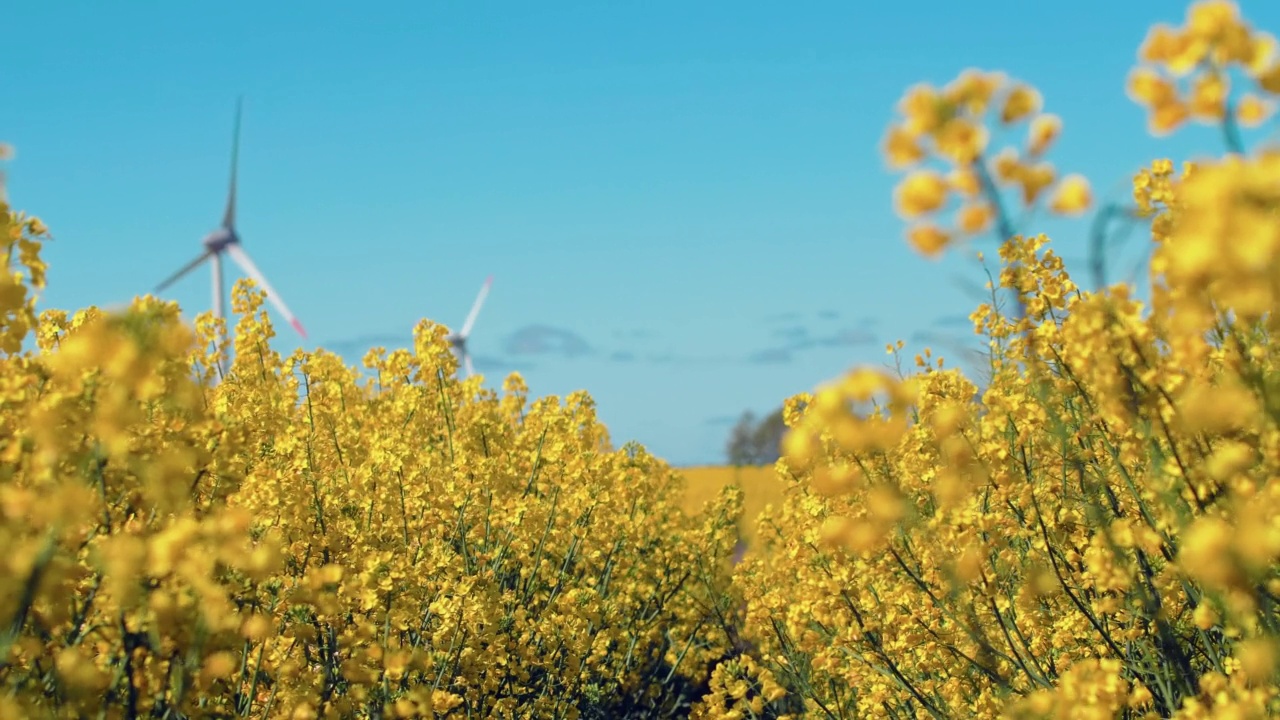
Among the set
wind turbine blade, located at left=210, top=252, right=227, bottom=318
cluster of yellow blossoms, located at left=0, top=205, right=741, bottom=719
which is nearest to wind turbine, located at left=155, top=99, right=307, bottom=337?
wind turbine blade, located at left=210, top=252, right=227, bottom=318

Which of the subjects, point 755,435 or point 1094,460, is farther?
point 755,435

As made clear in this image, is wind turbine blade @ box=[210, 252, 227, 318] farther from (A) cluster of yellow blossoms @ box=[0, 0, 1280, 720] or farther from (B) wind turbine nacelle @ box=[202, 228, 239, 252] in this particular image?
(A) cluster of yellow blossoms @ box=[0, 0, 1280, 720]

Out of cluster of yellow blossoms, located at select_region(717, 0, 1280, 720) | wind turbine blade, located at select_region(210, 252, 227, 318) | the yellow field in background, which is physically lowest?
cluster of yellow blossoms, located at select_region(717, 0, 1280, 720)

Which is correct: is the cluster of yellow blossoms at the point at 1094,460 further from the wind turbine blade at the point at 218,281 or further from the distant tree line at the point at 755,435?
the distant tree line at the point at 755,435

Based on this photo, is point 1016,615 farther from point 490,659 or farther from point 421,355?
point 421,355

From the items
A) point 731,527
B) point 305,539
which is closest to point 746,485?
point 731,527

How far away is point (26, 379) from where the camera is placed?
9.59 ft

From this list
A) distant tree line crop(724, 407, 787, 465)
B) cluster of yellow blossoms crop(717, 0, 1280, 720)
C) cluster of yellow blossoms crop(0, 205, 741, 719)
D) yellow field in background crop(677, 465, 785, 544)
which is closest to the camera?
cluster of yellow blossoms crop(717, 0, 1280, 720)

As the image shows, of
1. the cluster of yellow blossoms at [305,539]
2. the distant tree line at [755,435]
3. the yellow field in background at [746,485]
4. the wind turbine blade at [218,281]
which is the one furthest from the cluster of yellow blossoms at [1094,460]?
the distant tree line at [755,435]

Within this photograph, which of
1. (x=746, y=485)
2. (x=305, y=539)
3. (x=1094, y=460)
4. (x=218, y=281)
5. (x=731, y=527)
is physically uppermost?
(x=218, y=281)

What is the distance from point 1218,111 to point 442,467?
545cm

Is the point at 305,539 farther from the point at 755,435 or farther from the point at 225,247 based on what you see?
the point at 755,435

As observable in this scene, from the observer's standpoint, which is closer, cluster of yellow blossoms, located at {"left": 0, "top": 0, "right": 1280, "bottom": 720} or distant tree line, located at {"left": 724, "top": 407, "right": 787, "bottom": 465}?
cluster of yellow blossoms, located at {"left": 0, "top": 0, "right": 1280, "bottom": 720}

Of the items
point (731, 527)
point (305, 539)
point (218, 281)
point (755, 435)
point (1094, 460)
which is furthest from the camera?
point (755, 435)
